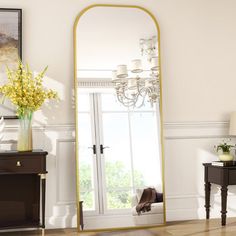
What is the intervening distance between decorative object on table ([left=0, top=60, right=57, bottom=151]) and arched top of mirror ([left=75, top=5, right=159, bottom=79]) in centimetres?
49

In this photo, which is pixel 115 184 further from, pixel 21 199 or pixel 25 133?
pixel 25 133

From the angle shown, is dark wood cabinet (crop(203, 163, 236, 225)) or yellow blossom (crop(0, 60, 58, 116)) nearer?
yellow blossom (crop(0, 60, 58, 116))

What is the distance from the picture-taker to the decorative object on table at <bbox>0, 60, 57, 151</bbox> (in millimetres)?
4125

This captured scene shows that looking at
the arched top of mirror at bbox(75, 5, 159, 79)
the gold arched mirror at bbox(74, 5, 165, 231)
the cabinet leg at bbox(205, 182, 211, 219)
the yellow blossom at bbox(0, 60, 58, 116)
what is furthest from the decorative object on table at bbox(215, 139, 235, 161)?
the yellow blossom at bbox(0, 60, 58, 116)

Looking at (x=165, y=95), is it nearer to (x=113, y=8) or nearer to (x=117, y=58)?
(x=117, y=58)

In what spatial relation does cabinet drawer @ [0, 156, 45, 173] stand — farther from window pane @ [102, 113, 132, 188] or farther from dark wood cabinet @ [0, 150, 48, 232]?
window pane @ [102, 113, 132, 188]

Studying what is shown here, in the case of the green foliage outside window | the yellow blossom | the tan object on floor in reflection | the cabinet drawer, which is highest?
the yellow blossom

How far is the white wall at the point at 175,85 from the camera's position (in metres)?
4.50

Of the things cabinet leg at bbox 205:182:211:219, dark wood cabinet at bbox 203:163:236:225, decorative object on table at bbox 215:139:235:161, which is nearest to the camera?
dark wood cabinet at bbox 203:163:236:225

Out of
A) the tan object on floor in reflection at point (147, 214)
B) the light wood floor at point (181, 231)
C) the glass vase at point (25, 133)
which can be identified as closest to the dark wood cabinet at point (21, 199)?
the light wood floor at point (181, 231)

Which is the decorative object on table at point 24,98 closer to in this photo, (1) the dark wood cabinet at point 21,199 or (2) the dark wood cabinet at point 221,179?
(1) the dark wood cabinet at point 21,199

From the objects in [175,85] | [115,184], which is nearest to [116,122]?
[115,184]

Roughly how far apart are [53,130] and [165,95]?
123cm

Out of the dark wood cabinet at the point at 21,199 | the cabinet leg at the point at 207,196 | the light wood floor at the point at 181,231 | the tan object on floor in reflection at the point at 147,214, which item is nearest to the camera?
the light wood floor at the point at 181,231
